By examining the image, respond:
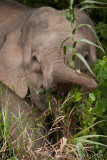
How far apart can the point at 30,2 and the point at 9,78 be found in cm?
191

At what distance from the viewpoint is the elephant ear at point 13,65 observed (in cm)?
357

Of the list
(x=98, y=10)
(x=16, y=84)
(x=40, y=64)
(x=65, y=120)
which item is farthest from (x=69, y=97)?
(x=98, y=10)

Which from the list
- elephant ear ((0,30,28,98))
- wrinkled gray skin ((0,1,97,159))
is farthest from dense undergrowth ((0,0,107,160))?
elephant ear ((0,30,28,98))

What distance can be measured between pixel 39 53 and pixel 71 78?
80cm

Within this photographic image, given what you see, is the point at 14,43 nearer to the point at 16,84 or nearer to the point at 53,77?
the point at 16,84

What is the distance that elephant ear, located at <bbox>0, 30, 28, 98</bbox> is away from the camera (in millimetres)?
3572

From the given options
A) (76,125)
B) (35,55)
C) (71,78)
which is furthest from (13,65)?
(71,78)

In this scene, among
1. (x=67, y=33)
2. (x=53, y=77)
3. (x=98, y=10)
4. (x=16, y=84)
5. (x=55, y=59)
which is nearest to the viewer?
(x=53, y=77)

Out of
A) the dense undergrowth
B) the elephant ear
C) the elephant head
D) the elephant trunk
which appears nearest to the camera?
the dense undergrowth

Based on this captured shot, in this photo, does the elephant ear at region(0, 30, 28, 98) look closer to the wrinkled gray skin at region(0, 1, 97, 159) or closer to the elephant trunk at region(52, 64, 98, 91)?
the wrinkled gray skin at region(0, 1, 97, 159)

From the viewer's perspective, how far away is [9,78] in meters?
3.67

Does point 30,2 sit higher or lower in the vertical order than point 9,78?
higher

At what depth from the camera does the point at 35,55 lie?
3.46 metres

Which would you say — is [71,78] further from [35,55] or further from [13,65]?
[13,65]
